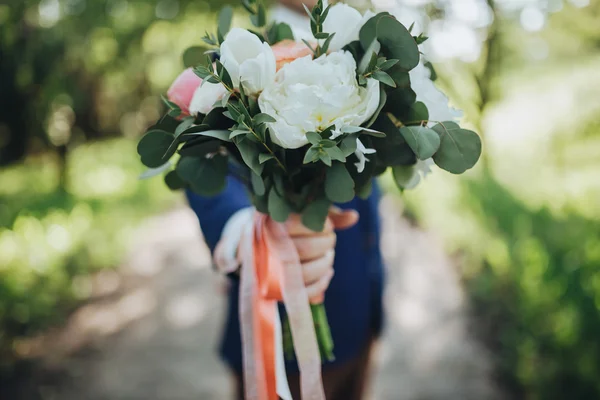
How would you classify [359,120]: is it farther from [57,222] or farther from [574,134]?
[574,134]

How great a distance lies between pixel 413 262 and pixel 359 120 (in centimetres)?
532

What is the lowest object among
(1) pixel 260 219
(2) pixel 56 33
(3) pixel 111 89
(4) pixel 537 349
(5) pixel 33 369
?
(3) pixel 111 89

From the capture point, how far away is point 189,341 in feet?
13.7

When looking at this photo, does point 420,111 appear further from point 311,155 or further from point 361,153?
point 311,155

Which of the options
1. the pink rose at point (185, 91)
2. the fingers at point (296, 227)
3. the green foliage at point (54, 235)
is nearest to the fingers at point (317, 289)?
the fingers at point (296, 227)

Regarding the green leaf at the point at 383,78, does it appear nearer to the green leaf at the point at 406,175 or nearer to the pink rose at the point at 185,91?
the green leaf at the point at 406,175

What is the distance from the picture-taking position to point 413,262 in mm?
6039

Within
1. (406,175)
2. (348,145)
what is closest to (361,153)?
(348,145)

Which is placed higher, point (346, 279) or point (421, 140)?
point (421, 140)

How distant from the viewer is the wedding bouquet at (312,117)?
3.22ft

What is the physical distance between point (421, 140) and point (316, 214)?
13.1 inches

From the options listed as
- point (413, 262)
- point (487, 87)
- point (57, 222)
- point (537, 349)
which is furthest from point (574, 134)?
point (57, 222)

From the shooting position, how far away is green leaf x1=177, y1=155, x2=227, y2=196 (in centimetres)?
120

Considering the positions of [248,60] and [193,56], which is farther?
[193,56]
